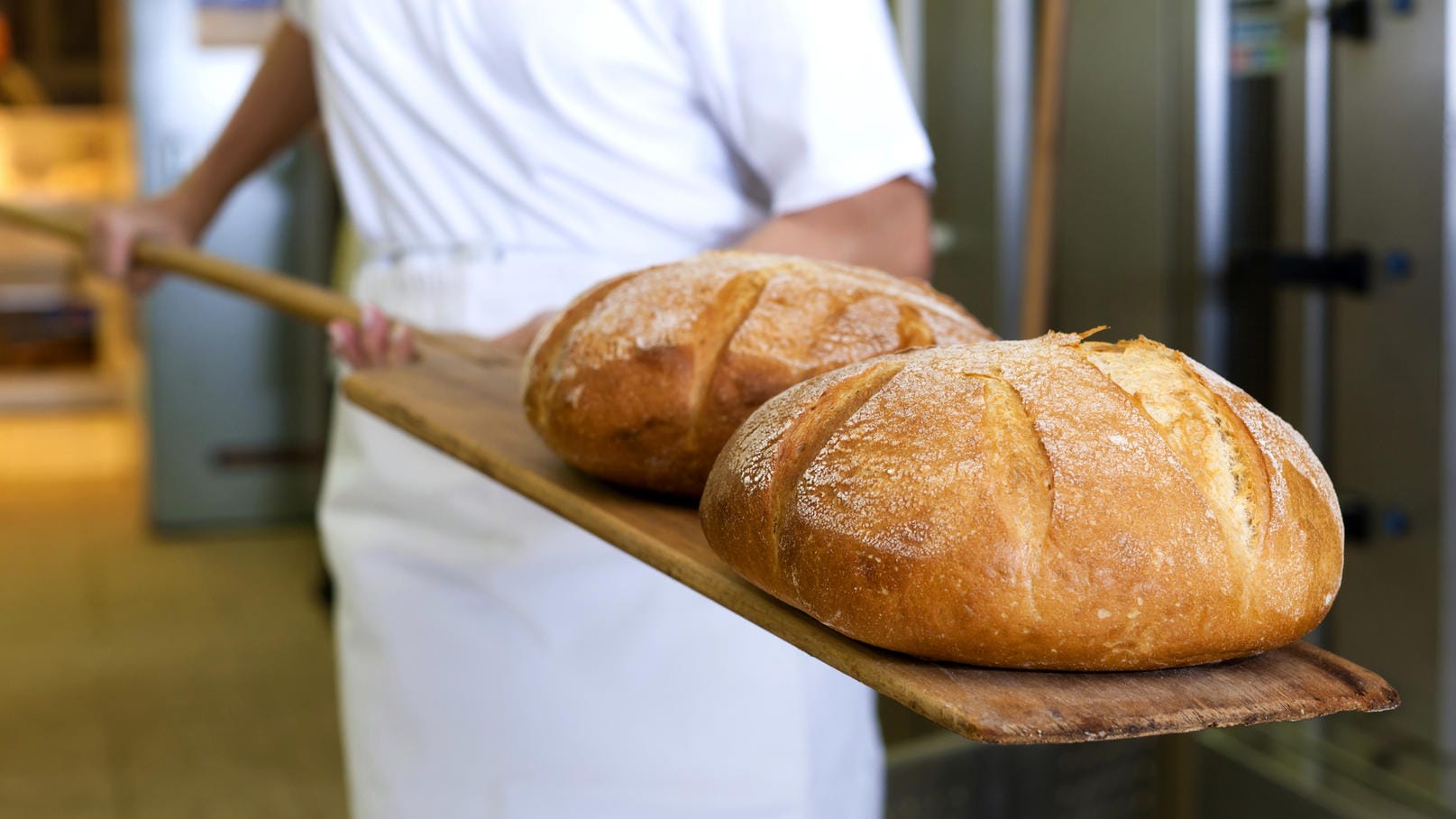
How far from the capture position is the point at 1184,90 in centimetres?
203

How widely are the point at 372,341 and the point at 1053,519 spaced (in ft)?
2.53

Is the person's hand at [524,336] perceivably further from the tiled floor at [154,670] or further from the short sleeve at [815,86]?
the tiled floor at [154,670]

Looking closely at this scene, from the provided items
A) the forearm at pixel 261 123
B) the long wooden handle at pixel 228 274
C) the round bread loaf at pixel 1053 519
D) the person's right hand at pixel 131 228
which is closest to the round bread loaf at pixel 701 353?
the round bread loaf at pixel 1053 519

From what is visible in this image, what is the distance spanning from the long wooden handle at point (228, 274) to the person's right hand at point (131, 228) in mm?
18

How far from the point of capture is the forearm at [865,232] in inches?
42.8

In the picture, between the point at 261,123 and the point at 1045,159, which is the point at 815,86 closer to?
the point at 261,123

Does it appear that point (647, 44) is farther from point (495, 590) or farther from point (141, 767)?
point (141, 767)

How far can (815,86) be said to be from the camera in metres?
1.07

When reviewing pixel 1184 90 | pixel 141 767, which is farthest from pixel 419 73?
pixel 141 767

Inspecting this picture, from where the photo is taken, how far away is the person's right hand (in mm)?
1753

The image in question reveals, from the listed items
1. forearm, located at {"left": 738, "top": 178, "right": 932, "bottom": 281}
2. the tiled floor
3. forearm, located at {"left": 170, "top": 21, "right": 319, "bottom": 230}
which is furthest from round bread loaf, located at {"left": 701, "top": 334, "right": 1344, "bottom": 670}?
the tiled floor

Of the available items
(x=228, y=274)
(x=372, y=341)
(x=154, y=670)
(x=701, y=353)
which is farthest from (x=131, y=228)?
(x=154, y=670)

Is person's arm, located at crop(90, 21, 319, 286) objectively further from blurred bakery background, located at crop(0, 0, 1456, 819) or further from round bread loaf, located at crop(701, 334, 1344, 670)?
round bread loaf, located at crop(701, 334, 1344, 670)

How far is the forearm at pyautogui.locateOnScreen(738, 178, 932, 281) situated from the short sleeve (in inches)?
0.6
